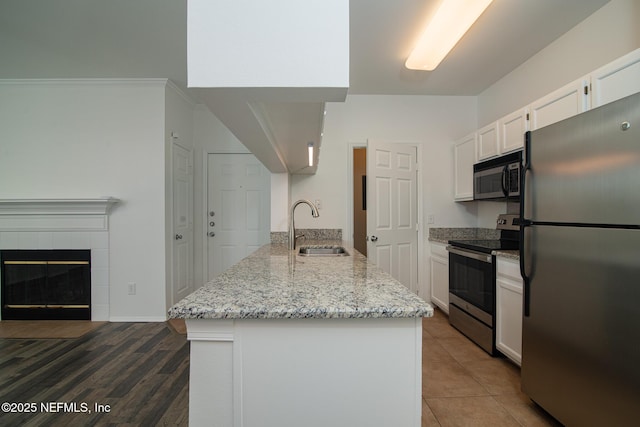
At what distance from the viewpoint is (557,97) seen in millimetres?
1960

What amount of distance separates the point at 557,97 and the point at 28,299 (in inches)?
200

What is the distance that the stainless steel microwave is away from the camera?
7.77 feet

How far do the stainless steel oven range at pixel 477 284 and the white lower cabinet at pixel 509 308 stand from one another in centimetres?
5

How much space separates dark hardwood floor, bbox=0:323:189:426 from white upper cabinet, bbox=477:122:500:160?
10.2 feet

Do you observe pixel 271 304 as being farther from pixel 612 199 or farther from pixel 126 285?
pixel 126 285

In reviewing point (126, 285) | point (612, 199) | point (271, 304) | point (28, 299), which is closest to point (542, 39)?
point (612, 199)

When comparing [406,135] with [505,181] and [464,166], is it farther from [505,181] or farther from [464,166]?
[505,181]

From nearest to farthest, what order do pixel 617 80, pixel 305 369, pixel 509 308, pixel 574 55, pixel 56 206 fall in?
pixel 305 369
pixel 617 80
pixel 509 308
pixel 574 55
pixel 56 206

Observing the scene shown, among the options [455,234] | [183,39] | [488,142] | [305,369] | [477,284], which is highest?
[183,39]

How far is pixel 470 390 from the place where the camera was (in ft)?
6.17

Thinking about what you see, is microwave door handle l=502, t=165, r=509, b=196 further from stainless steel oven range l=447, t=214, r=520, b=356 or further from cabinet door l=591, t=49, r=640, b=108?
cabinet door l=591, t=49, r=640, b=108

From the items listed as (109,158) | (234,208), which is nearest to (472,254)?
(234,208)

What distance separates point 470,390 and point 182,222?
10.8 ft

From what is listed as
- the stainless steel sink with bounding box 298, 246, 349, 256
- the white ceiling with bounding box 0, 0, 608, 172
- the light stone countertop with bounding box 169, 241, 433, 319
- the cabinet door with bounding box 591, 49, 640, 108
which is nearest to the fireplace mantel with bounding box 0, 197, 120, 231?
the white ceiling with bounding box 0, 0, 608, 172
